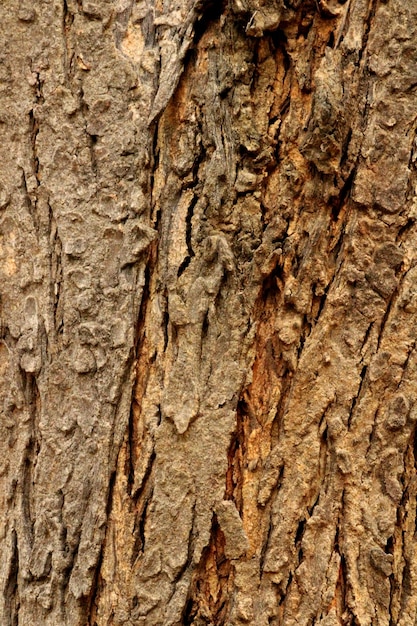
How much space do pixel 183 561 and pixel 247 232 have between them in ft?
1.95

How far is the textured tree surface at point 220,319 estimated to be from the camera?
4.06 feet

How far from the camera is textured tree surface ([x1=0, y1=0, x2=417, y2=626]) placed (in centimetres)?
124

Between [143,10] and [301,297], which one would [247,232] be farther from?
[143,10]

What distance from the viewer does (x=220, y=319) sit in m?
1.28

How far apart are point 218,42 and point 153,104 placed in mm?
162

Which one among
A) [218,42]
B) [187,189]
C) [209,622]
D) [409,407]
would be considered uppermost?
[218,42]

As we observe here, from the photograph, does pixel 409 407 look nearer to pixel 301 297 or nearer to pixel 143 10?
pixel 301 297

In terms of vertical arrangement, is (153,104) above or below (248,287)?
above

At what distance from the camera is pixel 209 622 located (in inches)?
49.7

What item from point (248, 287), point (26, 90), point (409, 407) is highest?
point (26, 90)

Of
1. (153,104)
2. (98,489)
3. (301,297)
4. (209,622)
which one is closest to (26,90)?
(153,104)

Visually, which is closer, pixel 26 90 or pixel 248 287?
pixel 248 287

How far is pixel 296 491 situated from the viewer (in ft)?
4.09

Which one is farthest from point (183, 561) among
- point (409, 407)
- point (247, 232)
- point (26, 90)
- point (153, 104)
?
point (26, 90)
